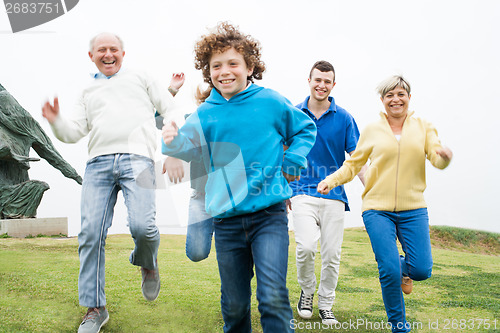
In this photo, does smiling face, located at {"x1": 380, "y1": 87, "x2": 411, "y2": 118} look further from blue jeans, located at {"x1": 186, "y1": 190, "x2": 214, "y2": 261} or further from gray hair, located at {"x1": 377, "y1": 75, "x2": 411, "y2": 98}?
blue jeans, located at {"x1": 186, "y1": 190, "x2": 214, "y2": 261}

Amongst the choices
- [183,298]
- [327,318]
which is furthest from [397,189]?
[183,298]

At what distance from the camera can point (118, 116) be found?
139 inches

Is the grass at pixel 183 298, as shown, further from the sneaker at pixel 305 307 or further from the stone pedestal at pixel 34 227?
the stone pedestal at pixel 34 227

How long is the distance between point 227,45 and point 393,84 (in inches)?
63.1

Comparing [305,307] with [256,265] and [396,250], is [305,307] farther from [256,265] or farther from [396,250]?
[256,265]

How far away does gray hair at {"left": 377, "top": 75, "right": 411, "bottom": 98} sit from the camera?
3619 millimetres

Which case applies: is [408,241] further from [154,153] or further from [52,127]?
[52,127]

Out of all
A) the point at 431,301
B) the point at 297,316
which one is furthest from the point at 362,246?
the point at 297,316

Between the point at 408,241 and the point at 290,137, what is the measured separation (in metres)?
1.46

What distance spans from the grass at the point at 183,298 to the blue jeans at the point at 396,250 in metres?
0.65

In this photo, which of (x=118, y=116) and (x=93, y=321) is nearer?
(x=93, y=321)

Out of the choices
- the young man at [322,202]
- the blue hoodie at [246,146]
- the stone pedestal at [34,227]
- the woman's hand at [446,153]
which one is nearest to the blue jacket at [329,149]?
the young man at [322,202]

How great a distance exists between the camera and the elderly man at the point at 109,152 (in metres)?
3.42

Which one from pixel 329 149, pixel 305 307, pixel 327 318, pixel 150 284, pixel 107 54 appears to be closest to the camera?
pixel 107 54
